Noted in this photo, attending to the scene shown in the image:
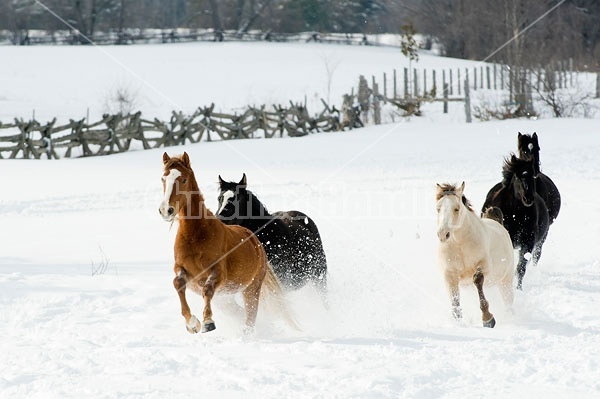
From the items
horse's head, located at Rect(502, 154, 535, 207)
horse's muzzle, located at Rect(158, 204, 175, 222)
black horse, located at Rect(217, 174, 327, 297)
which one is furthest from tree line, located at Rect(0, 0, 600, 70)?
horse's muzzle, located at Rect(158, 204, 175, 222)

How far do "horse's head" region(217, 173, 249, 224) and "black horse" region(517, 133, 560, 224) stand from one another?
3556 millimetres

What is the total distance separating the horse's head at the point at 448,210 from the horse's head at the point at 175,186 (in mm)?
2000

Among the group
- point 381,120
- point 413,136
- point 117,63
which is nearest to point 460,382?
point 413,136

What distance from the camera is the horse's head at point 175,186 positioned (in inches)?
219

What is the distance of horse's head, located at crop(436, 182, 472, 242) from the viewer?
636 cm

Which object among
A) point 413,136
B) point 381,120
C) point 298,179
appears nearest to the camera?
point 298,179

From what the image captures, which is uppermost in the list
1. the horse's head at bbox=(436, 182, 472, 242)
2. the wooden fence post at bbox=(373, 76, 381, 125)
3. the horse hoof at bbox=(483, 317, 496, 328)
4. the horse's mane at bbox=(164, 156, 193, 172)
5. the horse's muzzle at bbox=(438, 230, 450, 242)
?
the wooden fence post at bbox=(373, 76, 381, 125)

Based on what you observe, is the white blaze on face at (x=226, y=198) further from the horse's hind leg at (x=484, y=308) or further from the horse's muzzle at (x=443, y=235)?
the horse's hind leg at (x=484, y=308)

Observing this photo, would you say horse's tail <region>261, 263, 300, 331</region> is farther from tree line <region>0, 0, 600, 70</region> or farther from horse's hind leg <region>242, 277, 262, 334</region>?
tree line <region>0, 0, 600, 70</region>

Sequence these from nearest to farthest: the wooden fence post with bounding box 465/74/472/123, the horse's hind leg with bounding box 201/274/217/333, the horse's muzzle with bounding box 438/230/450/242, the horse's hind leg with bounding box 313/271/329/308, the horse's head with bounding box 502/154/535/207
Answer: the horse's hind leg with bounding box 201/274/217/333 < the horse's muzzle with bounding box 438/230/450/242 < the horse's hind leg with bounding box 313/271/329/308 < the horse's head with bounding box 502/154/535/207 < the wooden fence post with bounding box 465/74/472/123

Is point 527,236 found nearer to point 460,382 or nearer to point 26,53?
point 460,382

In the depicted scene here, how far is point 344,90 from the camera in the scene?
4572 centimetres

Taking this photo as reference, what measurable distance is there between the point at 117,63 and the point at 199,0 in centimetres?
2044

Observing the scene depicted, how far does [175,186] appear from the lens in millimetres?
5734
